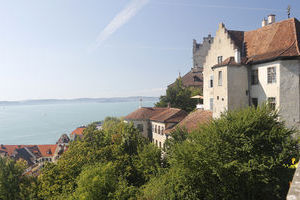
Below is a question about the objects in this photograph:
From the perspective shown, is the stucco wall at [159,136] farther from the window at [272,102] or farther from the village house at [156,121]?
the window at [272,102]

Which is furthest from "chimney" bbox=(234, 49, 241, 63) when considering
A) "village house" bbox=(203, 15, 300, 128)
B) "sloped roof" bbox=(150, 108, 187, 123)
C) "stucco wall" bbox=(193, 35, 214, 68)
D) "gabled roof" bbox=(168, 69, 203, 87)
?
"stucco wall" bbox=(193, 35, 214, 68)

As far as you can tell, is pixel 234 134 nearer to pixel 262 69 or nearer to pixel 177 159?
pixel 177 159

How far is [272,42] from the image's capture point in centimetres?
2269

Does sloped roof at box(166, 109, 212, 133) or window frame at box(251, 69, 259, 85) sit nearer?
window frame at box(251, 69, 259, 85)

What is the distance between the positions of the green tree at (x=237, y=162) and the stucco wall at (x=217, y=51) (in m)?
10.1

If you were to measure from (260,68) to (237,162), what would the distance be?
1078 cm

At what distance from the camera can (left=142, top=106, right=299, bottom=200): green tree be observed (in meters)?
16.8

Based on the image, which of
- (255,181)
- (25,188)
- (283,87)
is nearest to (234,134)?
(255,181)

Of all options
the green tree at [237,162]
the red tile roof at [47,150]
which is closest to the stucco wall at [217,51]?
the green tree at [237,162]

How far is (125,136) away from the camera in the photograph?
33719 mm

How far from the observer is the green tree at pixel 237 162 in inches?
661

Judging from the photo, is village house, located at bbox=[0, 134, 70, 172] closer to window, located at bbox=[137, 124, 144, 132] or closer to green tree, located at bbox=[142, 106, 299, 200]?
window, located at bbox=[137, 124, 144, 132]

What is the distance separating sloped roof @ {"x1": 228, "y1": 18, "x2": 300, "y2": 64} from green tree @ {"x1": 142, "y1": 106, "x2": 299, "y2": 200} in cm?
611

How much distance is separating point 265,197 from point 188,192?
249 inches
